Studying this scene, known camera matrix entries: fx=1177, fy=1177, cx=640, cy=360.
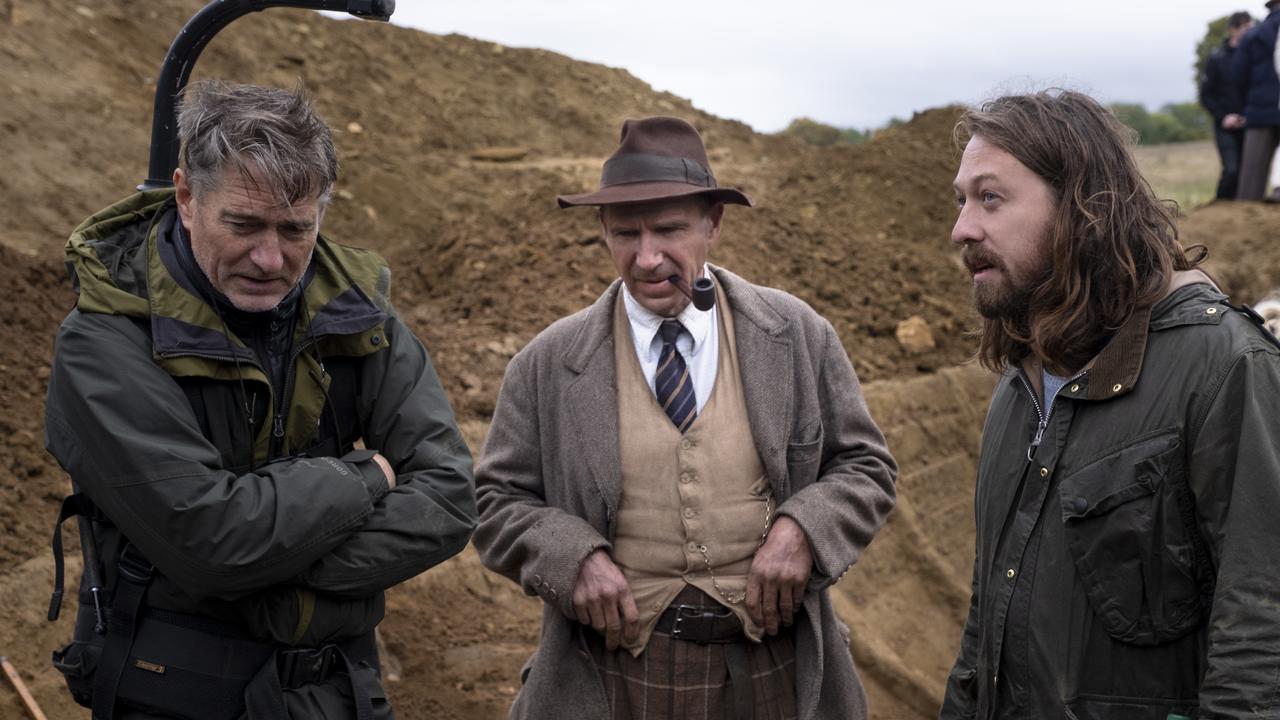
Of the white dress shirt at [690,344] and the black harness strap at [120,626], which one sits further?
the white dress shirt at [690,344]

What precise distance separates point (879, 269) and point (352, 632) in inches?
261

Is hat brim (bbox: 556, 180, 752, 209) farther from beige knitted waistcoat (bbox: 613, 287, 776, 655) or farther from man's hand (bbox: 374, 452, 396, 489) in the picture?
man's hand (bbox: 374, 452, 396, 489)

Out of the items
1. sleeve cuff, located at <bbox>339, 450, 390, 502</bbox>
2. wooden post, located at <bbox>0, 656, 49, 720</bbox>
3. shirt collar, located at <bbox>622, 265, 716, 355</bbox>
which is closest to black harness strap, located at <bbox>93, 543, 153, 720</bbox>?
sleeve cuff, located at <bbox>339, 450, 390, 502</bbox>

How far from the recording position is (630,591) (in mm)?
3084

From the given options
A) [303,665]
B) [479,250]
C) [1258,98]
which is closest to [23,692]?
[303,665]

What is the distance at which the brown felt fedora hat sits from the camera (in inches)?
125

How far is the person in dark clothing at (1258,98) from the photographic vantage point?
1093 cm

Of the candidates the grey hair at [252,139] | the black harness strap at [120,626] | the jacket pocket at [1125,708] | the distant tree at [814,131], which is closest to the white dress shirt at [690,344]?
the grey hair at [252,139]

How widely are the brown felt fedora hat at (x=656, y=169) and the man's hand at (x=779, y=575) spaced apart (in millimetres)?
907

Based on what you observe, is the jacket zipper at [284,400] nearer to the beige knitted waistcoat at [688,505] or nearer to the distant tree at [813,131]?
the beige knitted waistcoat at [688,505]

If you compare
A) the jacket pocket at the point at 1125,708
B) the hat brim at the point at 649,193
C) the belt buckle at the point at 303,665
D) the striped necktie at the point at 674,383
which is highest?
the hat brim at the point at 649,193

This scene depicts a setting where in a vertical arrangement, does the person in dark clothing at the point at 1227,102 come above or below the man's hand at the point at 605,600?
above

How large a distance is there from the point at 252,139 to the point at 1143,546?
2031 millimetres

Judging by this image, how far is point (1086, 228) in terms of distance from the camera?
8.02ft
